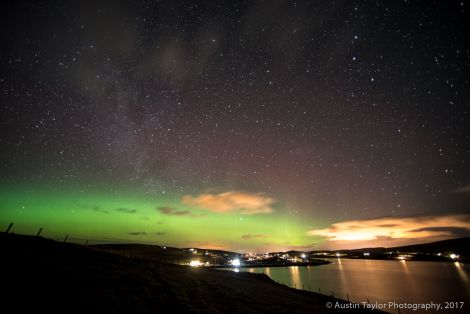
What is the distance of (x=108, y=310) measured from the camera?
1872cm

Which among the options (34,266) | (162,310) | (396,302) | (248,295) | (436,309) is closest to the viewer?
(162,310)

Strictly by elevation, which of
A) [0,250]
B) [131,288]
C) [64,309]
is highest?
[0,250]

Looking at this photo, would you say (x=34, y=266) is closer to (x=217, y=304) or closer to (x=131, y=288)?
(x=131, y=288)

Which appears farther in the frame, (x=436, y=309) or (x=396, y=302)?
(x=396, y=302)

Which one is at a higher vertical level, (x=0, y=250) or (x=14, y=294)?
(x=0, y=250)

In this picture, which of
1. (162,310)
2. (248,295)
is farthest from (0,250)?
(248,295)

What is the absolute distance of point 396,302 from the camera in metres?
66.2

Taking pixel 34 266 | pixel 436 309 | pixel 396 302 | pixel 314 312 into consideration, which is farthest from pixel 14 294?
pixel 396 302

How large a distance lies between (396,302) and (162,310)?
67.9 metres

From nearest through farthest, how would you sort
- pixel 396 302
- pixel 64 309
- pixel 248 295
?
pixel 64 309 → pixel 248 295 → pixel 396 302

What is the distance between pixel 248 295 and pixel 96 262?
18818mm

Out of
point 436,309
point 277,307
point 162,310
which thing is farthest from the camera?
point 436,309

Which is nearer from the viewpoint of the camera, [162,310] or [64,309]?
[64,309]

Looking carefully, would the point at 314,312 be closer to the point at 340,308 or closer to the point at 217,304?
the point at 340,308
